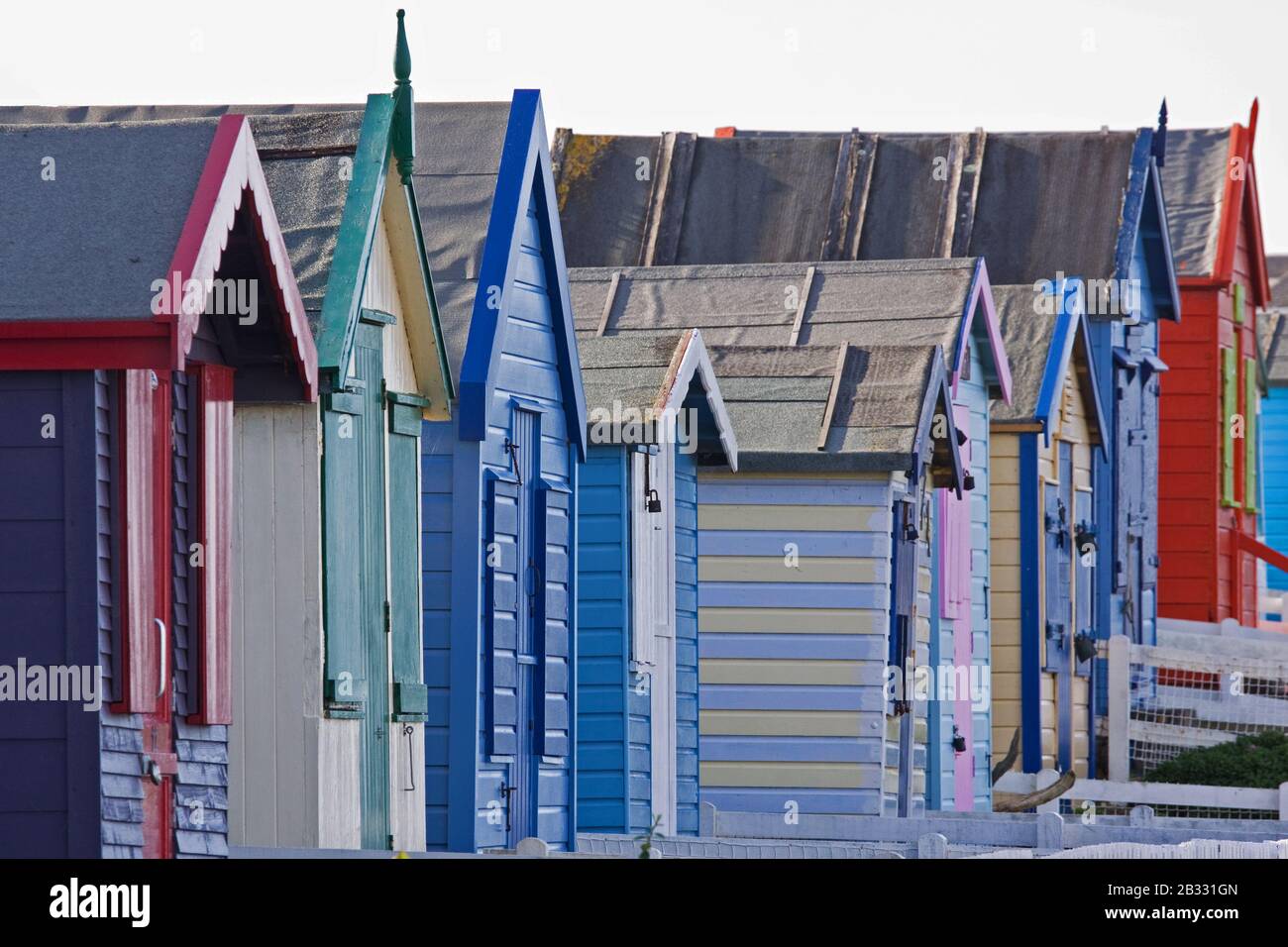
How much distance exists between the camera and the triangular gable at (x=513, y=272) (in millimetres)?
14188

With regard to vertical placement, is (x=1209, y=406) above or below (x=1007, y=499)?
above

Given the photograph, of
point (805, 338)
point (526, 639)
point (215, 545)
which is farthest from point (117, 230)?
point (805, 338)

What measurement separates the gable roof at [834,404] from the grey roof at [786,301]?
115 centimetres

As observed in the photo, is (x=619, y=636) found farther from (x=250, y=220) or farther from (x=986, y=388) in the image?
(x=986, y=388)

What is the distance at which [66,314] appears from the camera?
34.0ft

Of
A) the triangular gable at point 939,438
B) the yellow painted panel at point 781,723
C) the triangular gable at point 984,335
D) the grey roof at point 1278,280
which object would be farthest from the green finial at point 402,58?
the grey roof at point 1278,280

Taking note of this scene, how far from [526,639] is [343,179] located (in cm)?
328

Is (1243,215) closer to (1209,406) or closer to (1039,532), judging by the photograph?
(1209,406)

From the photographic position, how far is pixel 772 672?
1894cm

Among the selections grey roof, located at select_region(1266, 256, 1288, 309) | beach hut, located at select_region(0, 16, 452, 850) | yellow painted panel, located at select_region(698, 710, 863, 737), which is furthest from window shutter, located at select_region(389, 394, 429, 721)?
grey roof, located at select_region(1266, 256, 1288, 309)

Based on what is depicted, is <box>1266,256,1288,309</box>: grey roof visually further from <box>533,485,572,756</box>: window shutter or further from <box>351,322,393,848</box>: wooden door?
<box>351,322,393,848</box>: wooden door

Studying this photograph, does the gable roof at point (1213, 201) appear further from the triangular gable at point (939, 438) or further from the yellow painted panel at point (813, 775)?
the yellow painted panel at point (813, 775)

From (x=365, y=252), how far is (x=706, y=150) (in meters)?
15.8

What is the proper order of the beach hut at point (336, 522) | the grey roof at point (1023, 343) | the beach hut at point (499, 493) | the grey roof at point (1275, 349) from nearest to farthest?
the beach hut at point (336, 522) → the beach hut at point (499, 493) → the grey roof at point (1023, 343) → the grey roof at point (1275, 349)
